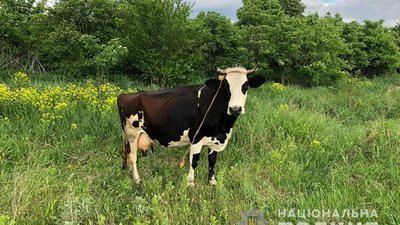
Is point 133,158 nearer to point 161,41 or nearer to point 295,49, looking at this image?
point 161,41

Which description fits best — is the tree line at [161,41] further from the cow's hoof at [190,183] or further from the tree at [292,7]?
the tree at [292,7]

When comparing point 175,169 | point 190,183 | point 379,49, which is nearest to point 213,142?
point 190,183

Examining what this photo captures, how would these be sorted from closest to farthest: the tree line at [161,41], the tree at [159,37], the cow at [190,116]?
the cow at [190,116]
the tree at [159,37]
the tree line at [161,41]

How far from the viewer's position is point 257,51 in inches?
468

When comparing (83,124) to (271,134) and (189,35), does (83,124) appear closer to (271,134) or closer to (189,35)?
(271,134)

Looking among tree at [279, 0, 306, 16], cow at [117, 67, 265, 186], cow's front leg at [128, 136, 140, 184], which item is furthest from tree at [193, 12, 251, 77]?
tree at [279, 0, 306, 16]

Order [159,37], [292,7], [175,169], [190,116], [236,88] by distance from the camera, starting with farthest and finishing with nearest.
A: [292,7], [159,37], [175,169], [190,116], [236,88]

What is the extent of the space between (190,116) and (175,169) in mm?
879

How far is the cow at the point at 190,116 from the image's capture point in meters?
4.24

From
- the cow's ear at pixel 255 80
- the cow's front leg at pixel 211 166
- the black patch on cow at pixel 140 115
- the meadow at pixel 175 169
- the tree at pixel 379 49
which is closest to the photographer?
the meadow at pixel 175 169

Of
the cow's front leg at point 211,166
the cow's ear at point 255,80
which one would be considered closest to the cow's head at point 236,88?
the cow's ear at point 255,80

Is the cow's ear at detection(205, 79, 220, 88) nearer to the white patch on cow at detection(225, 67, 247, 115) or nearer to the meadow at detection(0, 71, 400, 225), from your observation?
the white patch on cow at detection(225, 67, 247, 115)

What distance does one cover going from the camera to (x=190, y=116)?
4.55 m

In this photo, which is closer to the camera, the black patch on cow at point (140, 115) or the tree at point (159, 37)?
the black patch on cow at point (140, 115)
